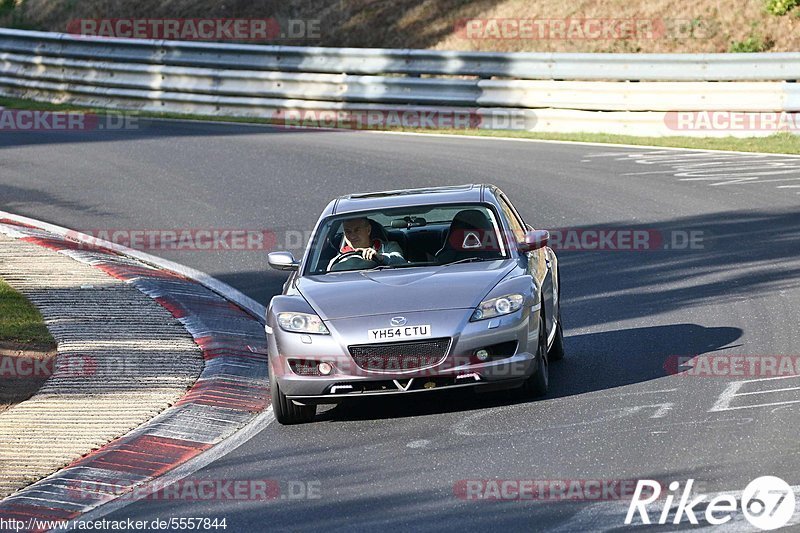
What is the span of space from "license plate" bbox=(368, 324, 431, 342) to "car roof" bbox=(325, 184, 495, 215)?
167 centimetres

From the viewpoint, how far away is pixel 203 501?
7.47m

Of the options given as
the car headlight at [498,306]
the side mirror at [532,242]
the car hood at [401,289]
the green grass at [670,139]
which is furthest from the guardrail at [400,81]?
the car headlight at [498,306]

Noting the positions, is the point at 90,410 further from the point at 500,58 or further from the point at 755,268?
the point at 500,58

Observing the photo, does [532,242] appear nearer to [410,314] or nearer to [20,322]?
[410,314]

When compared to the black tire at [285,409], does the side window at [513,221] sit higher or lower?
higher

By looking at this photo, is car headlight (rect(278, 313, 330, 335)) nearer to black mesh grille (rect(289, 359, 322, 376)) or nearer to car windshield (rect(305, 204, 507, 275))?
black mesh grille (rect(289, 359, 322, 376))

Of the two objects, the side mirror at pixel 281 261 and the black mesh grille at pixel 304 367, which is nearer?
the black mesh grille at pixel 304 367

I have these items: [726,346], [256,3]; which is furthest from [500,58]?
[726,346]

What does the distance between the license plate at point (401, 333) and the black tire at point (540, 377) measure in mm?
787

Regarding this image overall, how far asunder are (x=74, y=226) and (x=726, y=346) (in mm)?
9142

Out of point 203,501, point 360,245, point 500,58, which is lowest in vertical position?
point 203,501

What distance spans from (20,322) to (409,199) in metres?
3.62

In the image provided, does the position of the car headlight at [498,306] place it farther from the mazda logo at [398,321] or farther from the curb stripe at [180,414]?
the curb stripe at [180,414]

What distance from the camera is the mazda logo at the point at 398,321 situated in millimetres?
8734
